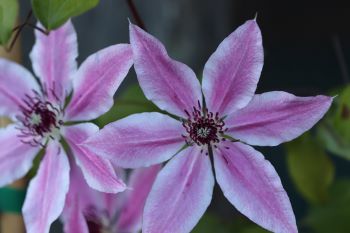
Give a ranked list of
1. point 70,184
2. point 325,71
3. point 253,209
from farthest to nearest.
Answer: point 325,71 → point 70,184 → point 253,209

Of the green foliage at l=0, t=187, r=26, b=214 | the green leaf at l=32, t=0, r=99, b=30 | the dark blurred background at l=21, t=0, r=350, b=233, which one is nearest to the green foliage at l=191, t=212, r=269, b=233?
the green foliage at l=0, t=187, r=26, b=214

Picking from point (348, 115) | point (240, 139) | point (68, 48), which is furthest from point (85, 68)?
point (348, 115)

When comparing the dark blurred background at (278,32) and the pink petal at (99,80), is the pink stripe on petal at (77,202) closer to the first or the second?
the pink petal at (99,80)

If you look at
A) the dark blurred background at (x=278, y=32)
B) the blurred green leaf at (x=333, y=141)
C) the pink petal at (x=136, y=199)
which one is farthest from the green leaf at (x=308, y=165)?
the dark blurred background at (x=278, y=32)

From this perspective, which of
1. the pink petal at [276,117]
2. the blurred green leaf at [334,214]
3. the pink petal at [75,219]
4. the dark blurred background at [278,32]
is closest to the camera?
the pink petal at [276,117]

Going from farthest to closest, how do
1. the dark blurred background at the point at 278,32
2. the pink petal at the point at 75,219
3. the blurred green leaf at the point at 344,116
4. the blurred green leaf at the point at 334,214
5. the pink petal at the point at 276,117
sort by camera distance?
the dark blurred background at the point at 278,32 → the blurred green leaf at the point at 334,214 → the blurred green leaf at the point at 344,116 → the pink petal at the point at 75,219 → the pink petal at the point at 276,117

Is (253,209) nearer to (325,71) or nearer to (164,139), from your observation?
(164,139)

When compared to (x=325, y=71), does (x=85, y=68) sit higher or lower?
higher
